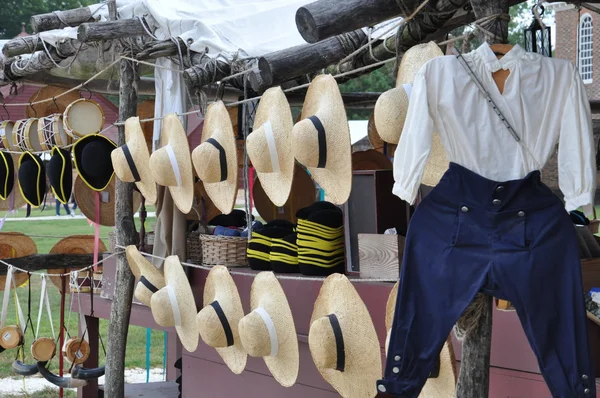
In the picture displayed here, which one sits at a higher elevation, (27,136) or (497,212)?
(27,136)

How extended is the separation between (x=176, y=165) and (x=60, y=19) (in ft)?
5.01

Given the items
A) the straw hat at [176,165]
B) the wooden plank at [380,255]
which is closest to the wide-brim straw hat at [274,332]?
the wooden plank at [380,255]

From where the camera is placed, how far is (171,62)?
558 centimetres

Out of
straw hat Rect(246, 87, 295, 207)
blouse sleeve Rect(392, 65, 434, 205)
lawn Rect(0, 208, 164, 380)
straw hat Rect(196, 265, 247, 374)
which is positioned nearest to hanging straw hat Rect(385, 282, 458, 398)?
blouse sleeve Rect(392, 65, 434, 205)

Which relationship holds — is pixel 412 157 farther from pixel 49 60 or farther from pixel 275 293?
pixel 49 60

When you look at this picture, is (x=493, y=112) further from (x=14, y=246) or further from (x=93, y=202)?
(x=14, y=246)

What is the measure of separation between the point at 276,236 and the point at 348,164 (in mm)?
1422

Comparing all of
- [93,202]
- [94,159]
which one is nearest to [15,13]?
[93,202]

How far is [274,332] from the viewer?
4309 millimetres

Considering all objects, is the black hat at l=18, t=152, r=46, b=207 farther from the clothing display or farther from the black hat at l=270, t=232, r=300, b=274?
the clothing display

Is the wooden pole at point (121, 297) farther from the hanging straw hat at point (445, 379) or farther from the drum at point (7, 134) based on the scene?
the hanging straw hat at point (445, 379)

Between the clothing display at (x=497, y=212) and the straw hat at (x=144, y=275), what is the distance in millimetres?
2631

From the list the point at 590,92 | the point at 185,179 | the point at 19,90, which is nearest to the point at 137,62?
the point at 185,179

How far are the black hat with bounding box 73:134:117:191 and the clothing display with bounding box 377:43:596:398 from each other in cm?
350
